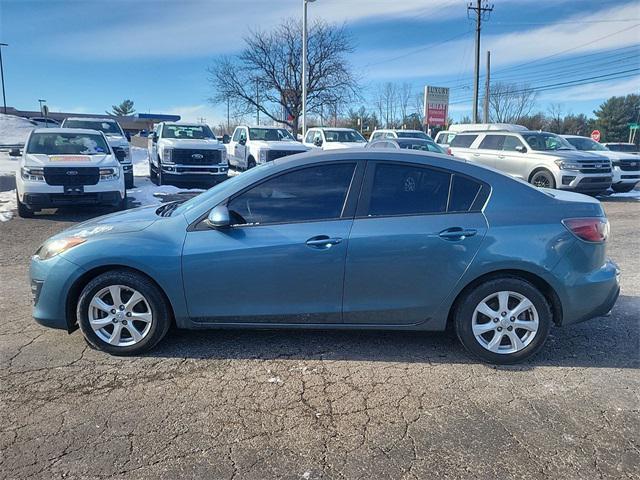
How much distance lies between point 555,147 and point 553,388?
1275 centimetres

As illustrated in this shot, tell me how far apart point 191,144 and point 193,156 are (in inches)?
16.3

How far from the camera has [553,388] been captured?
130 inches

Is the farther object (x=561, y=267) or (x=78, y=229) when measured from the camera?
(x=78, y=229)

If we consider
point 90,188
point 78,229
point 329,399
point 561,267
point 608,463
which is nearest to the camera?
point 608,463

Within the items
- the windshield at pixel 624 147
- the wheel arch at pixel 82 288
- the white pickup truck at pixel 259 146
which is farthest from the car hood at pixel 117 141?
the windshield at pixel 624 147

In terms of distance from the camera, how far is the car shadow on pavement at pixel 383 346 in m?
3.71

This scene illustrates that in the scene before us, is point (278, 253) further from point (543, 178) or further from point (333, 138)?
point (333, 138)

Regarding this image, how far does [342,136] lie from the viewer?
19781mm

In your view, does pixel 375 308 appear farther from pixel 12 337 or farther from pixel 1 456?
pixel 12 337

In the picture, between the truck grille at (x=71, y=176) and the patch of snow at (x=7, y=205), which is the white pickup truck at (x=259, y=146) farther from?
the patch of snow at (x=7, y=205)

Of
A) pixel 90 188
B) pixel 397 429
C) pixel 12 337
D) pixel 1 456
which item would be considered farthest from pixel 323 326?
pixel 90 188

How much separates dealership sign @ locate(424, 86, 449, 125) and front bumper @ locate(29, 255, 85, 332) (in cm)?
3677

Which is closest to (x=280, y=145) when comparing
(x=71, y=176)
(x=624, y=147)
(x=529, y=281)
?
(x=71, y=176)

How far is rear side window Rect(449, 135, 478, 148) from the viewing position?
51.9 feet
